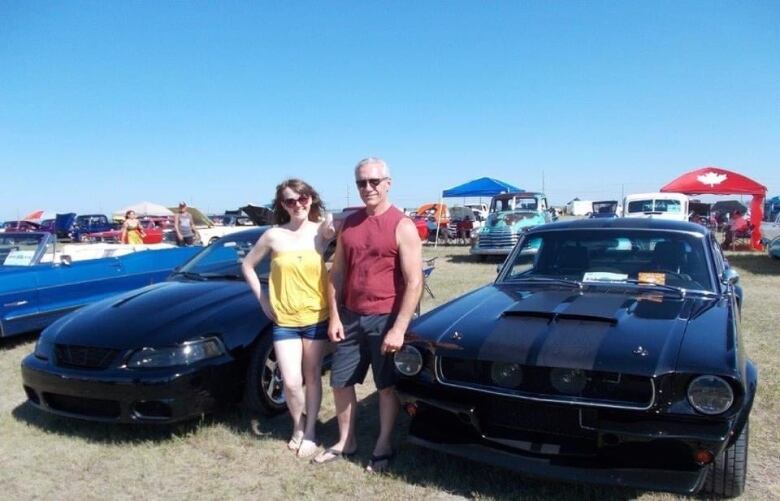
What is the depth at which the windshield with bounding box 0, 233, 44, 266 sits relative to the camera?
6.79m

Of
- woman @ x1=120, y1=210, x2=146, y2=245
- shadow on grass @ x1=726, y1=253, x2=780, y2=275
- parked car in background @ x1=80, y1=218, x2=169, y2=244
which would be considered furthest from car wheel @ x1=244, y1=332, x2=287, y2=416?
parked car in background @ x1=80, y1=218, x2=169, y2=244

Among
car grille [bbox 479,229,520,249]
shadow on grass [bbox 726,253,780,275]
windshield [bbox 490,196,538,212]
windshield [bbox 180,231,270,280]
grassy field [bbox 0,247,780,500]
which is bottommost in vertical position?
shadow on grass [bbox 726,253,780,275]

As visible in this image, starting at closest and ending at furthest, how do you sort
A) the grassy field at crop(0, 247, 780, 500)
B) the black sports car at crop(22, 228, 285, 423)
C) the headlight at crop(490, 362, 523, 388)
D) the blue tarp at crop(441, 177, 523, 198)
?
the headlight at crop(490, 362, 523, 388)
the grassy field at crop(0, 247, 780, 500)
the black sports car at crop(22, 228, 285, 423)
the blue tarp at crop(441, 177, 523, 198)

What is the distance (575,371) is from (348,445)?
1.57 metres

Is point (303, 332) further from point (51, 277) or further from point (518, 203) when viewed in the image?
point (518, 203)

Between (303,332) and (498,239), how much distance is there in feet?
41.8

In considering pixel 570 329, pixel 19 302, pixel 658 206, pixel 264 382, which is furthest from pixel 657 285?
pixel 658 206

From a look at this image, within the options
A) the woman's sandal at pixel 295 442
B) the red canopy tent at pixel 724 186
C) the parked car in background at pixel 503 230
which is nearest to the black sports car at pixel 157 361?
the woman's sandal at pixel 295 442

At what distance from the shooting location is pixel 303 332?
351cm

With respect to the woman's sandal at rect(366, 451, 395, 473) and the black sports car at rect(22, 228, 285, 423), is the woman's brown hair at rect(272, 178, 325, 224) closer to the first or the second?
the black sports car at rect(22, 228, 285, 423)

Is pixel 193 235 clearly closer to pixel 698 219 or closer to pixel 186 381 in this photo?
pixel 186 381

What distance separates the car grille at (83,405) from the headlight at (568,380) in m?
2.67

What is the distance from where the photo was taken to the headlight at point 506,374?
9.21 ft

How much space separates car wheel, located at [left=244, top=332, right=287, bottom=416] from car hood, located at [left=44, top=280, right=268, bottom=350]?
14 cm
